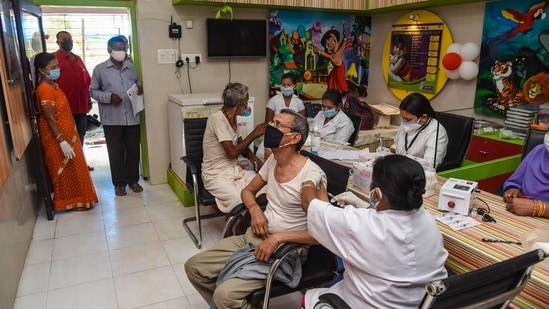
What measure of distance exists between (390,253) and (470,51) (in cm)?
341

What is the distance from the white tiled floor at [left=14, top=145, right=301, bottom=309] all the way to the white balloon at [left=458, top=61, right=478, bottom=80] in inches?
114

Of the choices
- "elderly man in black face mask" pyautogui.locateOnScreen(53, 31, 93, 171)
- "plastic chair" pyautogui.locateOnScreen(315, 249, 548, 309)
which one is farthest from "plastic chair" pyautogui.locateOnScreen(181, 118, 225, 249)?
"plastic chair" pyautogui.locateOnScreen(315, 249, 548, 309)

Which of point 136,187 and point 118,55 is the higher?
point 118,55

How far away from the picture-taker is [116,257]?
296 centimetres

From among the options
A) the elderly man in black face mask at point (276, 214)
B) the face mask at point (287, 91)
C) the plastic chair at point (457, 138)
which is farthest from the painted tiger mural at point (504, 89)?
the elderly man in black face mask at point (276, 214)

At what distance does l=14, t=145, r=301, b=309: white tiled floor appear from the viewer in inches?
96.7

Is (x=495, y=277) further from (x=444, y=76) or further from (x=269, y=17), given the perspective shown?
(x=269, y=17)

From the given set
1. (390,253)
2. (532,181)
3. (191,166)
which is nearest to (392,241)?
(390,253)

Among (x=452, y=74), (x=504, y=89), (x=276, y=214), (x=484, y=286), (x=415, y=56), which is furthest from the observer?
(x=415, y=56)

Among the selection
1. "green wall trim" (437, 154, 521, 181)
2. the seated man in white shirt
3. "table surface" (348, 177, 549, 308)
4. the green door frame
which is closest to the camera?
"table surface" (348, 177, 549, 308)

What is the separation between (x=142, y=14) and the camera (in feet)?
13.2

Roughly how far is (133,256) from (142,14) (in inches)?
97.5

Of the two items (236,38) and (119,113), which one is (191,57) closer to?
(236,38)

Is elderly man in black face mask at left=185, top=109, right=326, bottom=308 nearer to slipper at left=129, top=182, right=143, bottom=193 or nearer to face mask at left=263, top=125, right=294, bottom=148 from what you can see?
face mask at left=263, top=125, right=294, bottom=148
